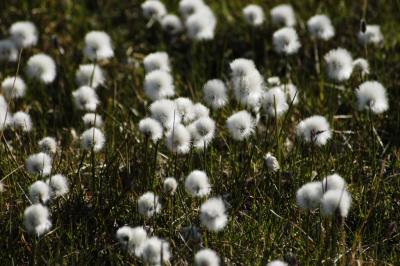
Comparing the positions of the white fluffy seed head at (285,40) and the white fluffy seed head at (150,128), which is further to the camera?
the white fluffy seed head at (285,40)

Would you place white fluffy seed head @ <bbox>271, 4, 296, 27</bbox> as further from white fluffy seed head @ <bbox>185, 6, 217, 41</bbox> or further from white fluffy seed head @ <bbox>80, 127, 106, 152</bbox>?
white fluffy seed head @ <bbox>80, 127, 106, 152</bbox>

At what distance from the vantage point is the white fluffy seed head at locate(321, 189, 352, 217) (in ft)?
8.70

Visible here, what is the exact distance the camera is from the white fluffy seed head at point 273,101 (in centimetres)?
368

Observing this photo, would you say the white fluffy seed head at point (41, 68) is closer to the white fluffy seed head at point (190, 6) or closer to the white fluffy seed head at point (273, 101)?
the white fluffy seed head at point (190, 6)

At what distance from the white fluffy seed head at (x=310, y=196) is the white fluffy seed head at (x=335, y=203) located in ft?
0.26

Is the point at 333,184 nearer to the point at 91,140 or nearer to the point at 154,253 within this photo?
the point at 154,253

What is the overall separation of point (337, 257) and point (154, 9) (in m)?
2.62

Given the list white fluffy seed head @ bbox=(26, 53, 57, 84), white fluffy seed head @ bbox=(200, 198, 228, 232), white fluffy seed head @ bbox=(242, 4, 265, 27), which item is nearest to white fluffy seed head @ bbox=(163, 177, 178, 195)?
white fluffy seed head @ bbox=(200, 198, 228, 232)

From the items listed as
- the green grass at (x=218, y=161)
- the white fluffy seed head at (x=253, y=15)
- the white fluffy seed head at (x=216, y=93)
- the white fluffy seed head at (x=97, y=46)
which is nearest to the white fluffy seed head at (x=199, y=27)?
the green grass at (x=218, y=161)

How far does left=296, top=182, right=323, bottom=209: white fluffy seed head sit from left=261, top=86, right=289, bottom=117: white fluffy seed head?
92 centimetres

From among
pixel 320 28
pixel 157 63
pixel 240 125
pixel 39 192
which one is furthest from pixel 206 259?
pixel 320 28

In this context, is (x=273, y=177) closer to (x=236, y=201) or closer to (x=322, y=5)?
(x=236, y=201)

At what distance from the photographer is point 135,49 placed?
17.3ft

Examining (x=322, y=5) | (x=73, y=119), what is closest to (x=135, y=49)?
(x=73, y=119)
